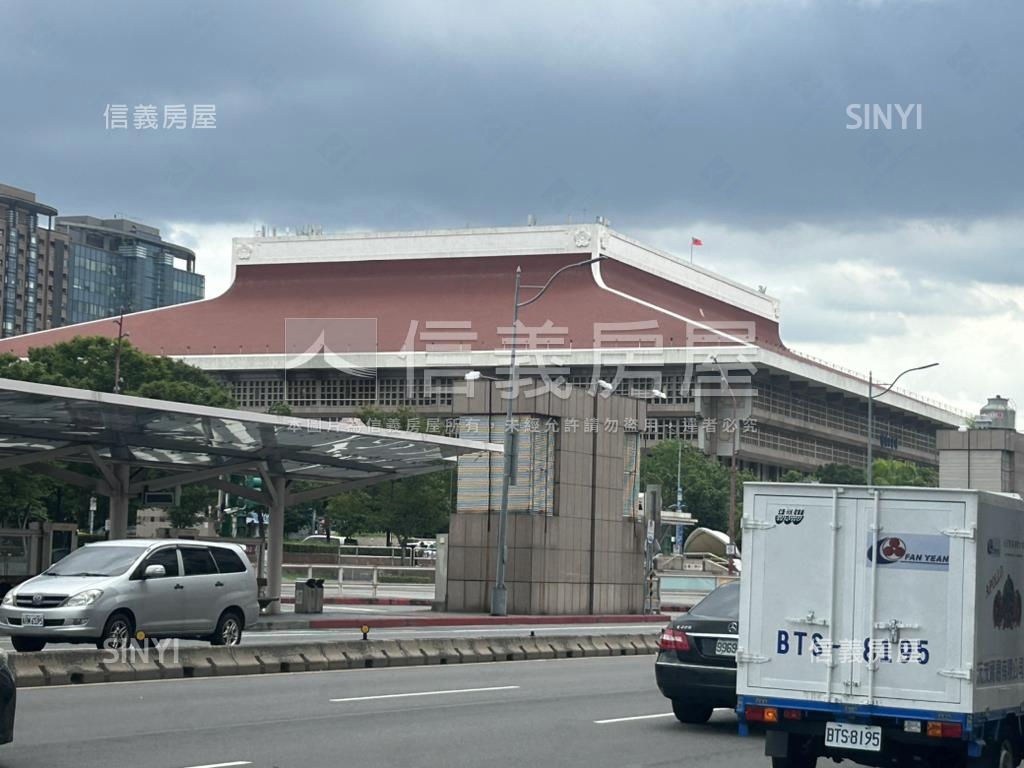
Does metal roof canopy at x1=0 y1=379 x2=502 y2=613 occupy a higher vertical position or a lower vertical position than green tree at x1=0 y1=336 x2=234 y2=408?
lower

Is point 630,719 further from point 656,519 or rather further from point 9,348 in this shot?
point 9,348

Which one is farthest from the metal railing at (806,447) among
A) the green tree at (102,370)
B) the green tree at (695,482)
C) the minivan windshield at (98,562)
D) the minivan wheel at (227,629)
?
the minivan windshield at (98,562)

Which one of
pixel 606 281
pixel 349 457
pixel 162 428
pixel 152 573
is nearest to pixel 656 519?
pixel 349 457

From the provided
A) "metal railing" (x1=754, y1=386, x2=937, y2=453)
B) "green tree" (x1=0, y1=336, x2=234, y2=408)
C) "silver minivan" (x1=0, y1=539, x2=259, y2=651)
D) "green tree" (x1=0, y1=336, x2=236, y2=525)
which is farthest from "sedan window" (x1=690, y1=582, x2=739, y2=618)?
"metal railing" (x1=754, y1=386, x2=937, y2=453)

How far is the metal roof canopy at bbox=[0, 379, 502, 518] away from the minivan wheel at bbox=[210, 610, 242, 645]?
155 inches

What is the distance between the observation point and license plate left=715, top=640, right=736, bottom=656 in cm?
1655

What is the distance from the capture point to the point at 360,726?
51.0 feet

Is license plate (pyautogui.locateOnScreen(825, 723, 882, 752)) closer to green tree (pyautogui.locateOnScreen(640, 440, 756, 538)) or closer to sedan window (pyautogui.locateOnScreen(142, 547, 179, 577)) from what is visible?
sedan window (pyautogui.locateOnScreen(142, 547, 179, 577))

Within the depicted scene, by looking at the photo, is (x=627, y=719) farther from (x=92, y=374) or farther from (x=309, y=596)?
(x=92, y=374)

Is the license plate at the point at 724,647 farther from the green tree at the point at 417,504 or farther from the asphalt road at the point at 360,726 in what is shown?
the green tree at the point at 417,504

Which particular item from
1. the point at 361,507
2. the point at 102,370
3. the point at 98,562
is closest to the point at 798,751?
the point at 98,562

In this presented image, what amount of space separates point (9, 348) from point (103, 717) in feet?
377

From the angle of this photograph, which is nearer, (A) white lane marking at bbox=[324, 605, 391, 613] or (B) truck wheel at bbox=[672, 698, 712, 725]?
(B) truck wheel at bbox=[672, 698, 712, 725]

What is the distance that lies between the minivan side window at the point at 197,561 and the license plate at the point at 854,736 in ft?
46.1
